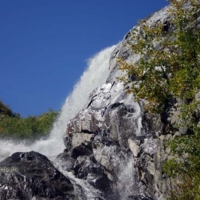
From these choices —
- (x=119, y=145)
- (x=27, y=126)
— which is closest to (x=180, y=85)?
(x=119, y=145)

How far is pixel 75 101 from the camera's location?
3825cm

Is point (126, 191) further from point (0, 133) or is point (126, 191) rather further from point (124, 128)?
point (0, 133)

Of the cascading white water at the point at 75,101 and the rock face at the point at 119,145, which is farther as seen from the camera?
the cascading white water at the point at 75,101

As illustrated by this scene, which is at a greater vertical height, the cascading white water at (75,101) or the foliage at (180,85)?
the cascading white water at (75,101)

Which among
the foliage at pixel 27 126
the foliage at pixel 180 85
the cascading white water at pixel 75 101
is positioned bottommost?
the foliage at pixel 180 85

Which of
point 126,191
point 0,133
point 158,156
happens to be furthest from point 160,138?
point 0,133

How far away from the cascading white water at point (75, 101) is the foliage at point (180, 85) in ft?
52.9

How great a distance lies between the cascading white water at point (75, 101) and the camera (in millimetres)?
37312

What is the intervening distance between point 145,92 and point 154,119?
3308mm

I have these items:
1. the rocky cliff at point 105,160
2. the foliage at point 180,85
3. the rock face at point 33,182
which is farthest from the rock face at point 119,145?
the rock face at point 33,182

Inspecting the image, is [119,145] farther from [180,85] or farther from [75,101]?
[75,101]

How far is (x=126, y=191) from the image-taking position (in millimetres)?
23484

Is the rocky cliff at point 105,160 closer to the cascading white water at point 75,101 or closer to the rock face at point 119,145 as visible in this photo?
the rock face at point 119,145

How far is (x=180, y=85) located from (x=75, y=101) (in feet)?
68.8
